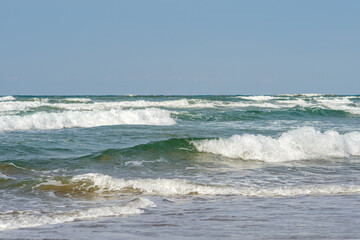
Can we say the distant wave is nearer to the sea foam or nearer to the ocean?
the ocean

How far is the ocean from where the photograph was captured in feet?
17.4

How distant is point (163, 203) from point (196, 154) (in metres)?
5.00

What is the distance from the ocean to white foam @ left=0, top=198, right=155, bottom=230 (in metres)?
0.01

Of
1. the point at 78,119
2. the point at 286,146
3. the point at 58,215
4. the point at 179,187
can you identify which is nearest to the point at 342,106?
the point at 78,119

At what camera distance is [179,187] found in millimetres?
7770

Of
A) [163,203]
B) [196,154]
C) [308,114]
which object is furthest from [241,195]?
[308,114]

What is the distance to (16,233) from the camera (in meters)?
5.07

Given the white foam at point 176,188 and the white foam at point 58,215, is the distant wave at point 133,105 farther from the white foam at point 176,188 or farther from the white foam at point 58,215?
the white foam at point 58,215

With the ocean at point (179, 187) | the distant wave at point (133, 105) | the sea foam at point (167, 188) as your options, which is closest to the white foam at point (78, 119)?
the ocean at point (179, 187)

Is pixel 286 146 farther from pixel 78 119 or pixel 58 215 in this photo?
pixel 78 119

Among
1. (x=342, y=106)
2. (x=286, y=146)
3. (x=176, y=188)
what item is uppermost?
(x=342, y=106)

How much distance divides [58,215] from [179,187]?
238 cm

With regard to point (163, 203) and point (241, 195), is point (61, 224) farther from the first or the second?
point (241, 195)

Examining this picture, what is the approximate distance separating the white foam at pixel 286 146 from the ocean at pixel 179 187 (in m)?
0.03
